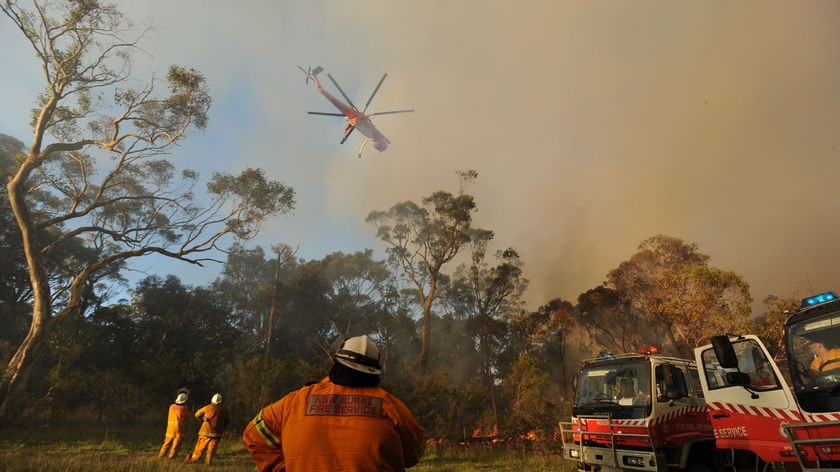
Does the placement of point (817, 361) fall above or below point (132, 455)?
above

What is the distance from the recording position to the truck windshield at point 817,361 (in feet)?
14.2

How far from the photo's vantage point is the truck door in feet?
15.9

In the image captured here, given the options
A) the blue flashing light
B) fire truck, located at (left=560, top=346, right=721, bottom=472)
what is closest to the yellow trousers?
fire truck, located at (left=560, top=346, right=721, bottom=472)

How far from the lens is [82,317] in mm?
26531

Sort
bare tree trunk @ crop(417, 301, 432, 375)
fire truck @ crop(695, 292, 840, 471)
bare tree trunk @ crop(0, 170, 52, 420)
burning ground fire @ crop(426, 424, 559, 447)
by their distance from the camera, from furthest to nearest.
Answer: bare tree trunk @ crop(417, 301, 432, 375) → bare tree trunk @ crop(0, 170, 52, 420) → burning ground fire @ crop(426, 424, 559, 447) → fire truck @ crop(695, 292, 840, 471)

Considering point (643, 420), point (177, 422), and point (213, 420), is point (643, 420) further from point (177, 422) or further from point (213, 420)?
point (177, 422)

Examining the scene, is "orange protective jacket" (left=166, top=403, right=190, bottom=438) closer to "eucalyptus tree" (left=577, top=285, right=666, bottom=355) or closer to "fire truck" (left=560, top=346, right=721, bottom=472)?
"fire truck" (left=560, top=346, right=721, bottom=472)

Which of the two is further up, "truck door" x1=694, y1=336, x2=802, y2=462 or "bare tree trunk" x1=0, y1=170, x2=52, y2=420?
"bare tree trunk" x1=0, y1=170, x2=52, y2=420

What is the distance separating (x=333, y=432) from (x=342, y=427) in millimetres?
53

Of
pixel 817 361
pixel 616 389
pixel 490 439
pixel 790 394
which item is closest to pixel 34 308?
pixel 490 439

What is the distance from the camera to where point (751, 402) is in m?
5.23

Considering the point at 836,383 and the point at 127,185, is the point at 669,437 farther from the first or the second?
the point at 127,185

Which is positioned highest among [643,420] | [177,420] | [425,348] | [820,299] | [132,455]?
[425,348]

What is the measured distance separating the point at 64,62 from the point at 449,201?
23.4 metres
